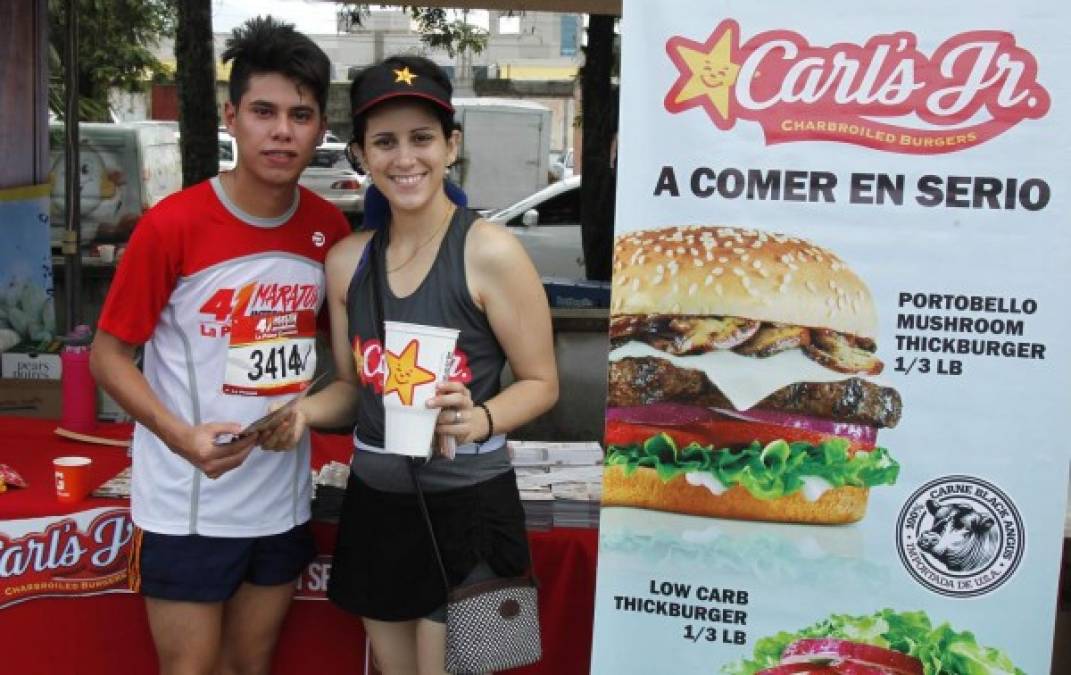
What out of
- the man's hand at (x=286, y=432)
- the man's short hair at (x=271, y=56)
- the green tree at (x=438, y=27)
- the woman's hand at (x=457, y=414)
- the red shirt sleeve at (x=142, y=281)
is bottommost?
the man's hand at (x=286, y=432)

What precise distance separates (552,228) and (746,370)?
32.6ft

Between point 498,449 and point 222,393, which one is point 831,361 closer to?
point 498,449

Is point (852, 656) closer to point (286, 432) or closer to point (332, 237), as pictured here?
point (286, 432)

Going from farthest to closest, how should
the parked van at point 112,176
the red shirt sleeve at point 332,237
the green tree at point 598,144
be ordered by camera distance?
the parked van at point 112,176
the green tree at point 598,144
the red shirt sleeve at point 332,237

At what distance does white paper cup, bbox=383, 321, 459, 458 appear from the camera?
2.02 m

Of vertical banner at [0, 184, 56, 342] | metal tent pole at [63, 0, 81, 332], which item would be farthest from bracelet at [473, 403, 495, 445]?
metal tent pole at [63, 0, 81, 332]

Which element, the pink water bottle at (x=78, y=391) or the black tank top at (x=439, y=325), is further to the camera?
the pink water bottle at (x=78, y=391)

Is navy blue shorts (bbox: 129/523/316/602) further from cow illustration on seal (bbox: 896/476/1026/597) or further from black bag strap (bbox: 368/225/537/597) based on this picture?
cow illustration on seal (bbox: 896/476/1026/597)

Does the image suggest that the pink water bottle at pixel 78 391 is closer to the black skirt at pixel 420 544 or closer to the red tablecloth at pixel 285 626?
the red tablecloth at pixel 285 626

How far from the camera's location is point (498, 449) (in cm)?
231

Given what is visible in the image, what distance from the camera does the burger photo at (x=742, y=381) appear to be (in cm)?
215

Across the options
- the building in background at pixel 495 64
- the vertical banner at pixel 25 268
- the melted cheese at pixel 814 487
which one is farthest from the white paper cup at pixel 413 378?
the building in background at pixel 495 64

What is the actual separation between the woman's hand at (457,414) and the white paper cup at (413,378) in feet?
0.05

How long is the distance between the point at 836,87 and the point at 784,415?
597mm
